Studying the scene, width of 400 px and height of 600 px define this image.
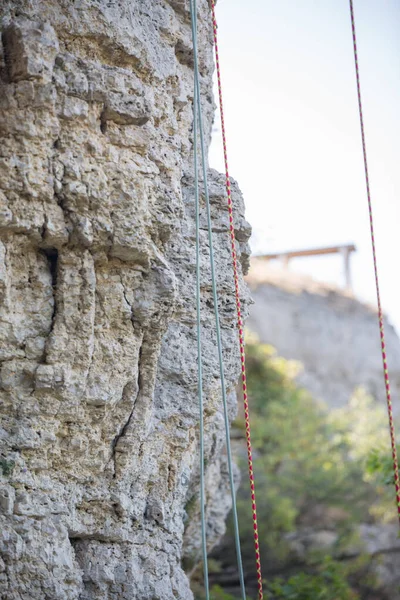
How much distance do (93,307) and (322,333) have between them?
16.7m

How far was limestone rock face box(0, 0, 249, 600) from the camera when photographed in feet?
12.8

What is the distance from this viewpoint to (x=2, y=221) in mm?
3773

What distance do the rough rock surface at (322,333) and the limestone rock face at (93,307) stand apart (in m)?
14.3

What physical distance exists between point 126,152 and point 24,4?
917 mm

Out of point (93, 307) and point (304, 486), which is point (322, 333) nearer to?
point (304, 486)

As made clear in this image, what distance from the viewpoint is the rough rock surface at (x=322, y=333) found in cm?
1942

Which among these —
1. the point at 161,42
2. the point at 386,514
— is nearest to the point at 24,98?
the point at 161,42

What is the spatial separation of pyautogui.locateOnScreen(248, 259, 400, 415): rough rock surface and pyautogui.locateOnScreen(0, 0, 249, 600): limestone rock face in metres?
14.3

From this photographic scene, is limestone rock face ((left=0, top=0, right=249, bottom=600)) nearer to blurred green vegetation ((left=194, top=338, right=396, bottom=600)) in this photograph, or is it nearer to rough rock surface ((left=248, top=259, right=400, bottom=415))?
blurred green vegetation ((left=194, top=338, right=396, bottom=600))

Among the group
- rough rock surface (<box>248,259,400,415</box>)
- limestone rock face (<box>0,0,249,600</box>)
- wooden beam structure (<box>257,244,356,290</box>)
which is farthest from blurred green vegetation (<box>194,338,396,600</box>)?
limestone rock face (<box>0,0,249,600</box>)

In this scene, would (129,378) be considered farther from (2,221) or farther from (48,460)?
(2,221)

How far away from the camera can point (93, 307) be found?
409cm

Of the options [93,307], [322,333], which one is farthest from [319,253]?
[93,307]

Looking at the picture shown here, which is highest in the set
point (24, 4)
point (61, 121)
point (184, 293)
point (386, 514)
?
point (24, 4)
